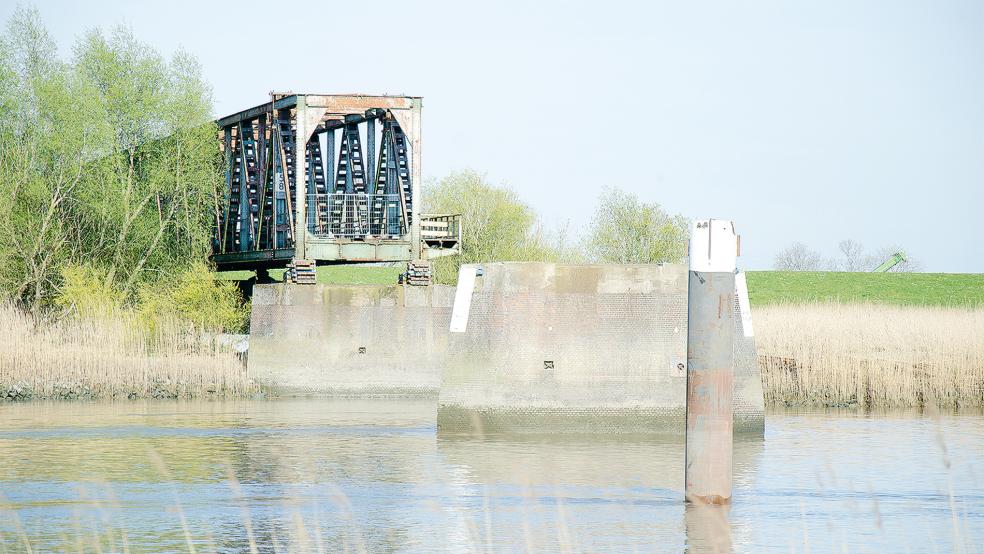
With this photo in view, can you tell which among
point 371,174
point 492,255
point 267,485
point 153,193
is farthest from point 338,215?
point 267,485

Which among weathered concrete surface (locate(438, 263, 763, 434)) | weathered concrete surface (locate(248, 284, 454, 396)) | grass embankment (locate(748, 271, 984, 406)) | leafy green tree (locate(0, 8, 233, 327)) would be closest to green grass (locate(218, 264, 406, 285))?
leafy green tree (locate(0, 8, 233, 327))

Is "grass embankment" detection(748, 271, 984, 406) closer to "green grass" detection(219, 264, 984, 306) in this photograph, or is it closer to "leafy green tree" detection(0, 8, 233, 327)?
"leafy green tree" detection(0, 8, 233, 327)

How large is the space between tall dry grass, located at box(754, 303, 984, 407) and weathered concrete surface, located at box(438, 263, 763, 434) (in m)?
7.71

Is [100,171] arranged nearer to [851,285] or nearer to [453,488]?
[453,488]

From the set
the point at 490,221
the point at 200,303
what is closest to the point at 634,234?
the point at 490,221

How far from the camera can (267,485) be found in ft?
63.6

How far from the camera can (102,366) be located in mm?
34062

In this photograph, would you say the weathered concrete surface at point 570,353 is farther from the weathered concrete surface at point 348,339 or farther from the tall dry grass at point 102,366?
the weathered concrete surface at point 348,339

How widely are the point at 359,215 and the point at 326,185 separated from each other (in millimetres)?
2081

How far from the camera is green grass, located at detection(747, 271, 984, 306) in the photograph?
3083 inches

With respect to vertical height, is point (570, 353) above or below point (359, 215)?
below

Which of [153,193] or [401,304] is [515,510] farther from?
[153,193]

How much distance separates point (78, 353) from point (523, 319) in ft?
46.2

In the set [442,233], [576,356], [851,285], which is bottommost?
Result: [576,356]
